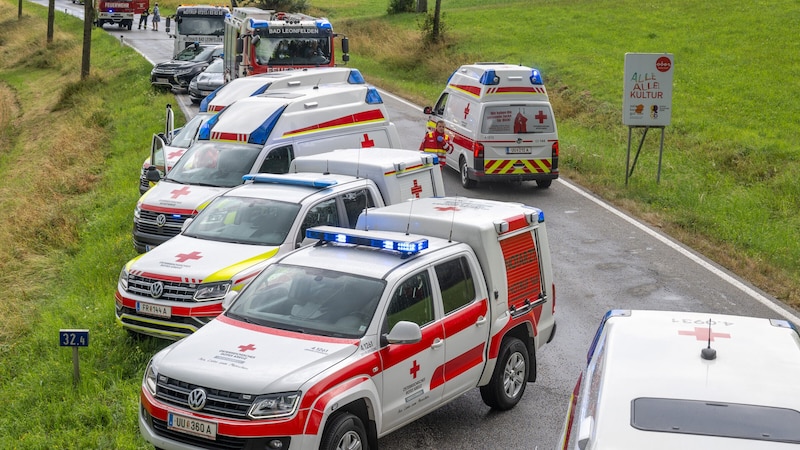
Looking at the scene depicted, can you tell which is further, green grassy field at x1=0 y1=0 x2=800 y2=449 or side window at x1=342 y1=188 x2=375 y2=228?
side window at x1=342 y1=188 x2=375 y2=228

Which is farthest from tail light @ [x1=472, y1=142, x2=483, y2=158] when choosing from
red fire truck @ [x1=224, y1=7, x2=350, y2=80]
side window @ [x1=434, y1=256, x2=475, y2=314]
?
side window @ [x1=434, y1=256, x2=475, y2=314]

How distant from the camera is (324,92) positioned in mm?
17078

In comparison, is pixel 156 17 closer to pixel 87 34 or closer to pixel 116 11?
pixel 116 11

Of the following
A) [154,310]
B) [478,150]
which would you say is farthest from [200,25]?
[154,310]

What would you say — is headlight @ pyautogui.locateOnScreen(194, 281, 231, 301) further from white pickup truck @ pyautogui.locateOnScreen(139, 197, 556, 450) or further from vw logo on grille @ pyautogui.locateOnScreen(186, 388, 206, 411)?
vw logo on grille @ pyautogui.locateOnScreen(186, 388, 206, 411)

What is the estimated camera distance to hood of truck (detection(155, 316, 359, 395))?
7.37 m

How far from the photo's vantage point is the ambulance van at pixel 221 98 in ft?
59.4

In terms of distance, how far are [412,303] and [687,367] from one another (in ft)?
10.1

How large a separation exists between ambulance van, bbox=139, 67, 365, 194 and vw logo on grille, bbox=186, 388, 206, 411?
34.2 ft

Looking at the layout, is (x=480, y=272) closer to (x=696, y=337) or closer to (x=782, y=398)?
(x=696, y=337)

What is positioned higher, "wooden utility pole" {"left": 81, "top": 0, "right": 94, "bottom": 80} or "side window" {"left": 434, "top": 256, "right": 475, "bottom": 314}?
"wooden utility pole" {"left": 81, "top": 0, "right": 94, "bottom": 80}

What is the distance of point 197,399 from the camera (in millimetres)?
7430

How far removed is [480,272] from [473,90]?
38.2ft

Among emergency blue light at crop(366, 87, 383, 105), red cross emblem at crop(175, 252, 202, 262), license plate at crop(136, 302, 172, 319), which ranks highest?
emergency blue light at crop(366, 87, 383, 105)
